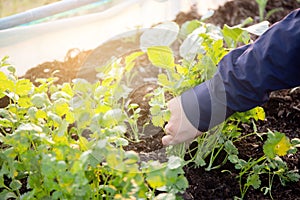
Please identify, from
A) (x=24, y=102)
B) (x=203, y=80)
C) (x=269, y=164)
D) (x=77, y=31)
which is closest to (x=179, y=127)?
(x=203, y=80)

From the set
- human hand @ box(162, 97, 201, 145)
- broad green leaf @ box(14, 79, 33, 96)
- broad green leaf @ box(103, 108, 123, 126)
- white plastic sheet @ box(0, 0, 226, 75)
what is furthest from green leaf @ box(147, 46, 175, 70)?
white plastic sheet @ box(0, 0, 226, 75)

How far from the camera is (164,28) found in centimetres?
160

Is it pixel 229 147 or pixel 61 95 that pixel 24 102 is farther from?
pixel 229 147

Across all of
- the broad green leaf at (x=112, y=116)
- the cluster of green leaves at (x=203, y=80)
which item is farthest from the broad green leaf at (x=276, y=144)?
the broad green leaf at (x=112, y=116)

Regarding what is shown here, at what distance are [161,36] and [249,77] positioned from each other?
390 millimetres

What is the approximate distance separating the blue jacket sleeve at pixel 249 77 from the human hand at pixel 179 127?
0.02 m

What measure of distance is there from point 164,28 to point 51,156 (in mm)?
609

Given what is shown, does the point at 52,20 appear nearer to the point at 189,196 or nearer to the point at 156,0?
the point at 156,0

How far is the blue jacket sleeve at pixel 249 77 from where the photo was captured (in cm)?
125

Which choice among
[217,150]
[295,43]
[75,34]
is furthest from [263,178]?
[75,34]

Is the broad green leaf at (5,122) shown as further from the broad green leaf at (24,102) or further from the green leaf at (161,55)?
the green leaf at (161,55)

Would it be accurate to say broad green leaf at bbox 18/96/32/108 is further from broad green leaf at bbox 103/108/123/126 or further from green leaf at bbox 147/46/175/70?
green leaf at bbox 147/46/175/70

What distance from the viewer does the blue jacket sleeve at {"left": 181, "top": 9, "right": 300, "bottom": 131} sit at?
49.2 inches

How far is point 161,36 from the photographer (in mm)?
1603
